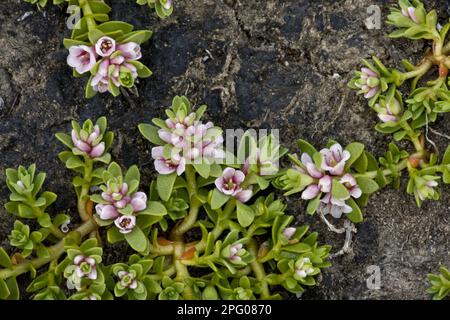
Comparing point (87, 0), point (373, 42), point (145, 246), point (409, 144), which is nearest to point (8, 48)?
point (87, 0)

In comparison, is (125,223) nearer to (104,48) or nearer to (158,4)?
(104,48)

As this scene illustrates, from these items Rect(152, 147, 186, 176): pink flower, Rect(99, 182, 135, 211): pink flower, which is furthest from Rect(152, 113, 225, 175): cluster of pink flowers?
Rect(99, 182, 135, 211): pink flower

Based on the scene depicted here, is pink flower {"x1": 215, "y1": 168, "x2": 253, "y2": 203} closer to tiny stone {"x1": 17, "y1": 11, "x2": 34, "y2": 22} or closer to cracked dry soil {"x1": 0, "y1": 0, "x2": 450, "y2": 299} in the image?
cracked dry soil {"x1": 0, "y1": 0, "x2": 450, "y2": 299}

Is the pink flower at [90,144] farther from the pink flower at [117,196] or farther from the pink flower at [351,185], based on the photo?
the pink flower at [351,185]

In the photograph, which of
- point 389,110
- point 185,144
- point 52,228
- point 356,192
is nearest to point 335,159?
point 356,192

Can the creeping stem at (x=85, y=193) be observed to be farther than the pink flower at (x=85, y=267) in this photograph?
Yes

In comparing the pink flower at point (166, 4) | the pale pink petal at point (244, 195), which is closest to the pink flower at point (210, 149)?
the pale pink petal at point (244, 195)
